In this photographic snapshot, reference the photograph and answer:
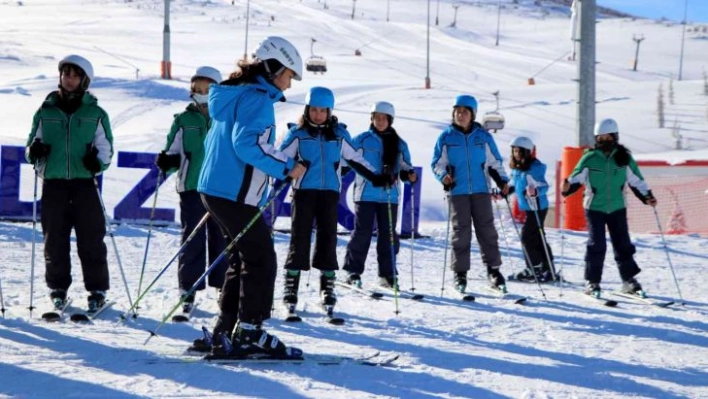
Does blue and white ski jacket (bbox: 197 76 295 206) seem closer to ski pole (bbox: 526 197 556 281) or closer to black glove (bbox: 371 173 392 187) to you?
black glove (bbox: 371 173 392 187)

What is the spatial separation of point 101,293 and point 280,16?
6635cm

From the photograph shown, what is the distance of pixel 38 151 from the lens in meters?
6.41

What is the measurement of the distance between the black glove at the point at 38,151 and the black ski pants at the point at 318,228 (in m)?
1.70

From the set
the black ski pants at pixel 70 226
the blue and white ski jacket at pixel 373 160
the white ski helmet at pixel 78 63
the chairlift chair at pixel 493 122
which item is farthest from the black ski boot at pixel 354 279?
the chairlift chair at pixel 493 122

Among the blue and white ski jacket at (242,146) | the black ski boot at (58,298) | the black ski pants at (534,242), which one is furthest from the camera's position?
the black ski pants at (534,242)

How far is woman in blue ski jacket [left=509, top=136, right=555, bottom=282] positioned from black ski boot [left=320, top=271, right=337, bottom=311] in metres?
3.16

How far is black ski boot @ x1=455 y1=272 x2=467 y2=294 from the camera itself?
837cm

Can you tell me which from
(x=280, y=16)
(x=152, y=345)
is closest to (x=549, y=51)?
(x=280, y=16)

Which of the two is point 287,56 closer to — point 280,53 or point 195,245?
point 280,53

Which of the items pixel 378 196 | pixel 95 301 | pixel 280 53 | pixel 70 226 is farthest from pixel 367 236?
pixel 280 53

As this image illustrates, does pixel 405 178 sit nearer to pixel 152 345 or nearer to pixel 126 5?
pixel 152 345

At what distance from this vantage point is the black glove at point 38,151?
6.41 meters

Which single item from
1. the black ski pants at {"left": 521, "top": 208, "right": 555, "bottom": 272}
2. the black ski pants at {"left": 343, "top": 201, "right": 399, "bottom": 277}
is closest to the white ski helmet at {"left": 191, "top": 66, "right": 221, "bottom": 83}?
the black ski pants at {"left": 343, "top": 201, "right": 399, "bottom": 277}

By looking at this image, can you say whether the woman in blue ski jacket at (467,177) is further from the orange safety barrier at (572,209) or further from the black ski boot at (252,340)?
the orange safety barrier at (572,209)
